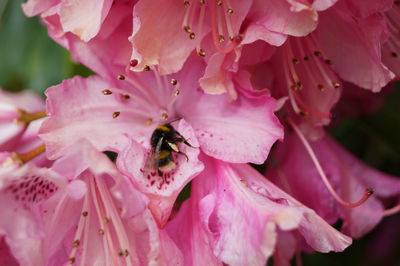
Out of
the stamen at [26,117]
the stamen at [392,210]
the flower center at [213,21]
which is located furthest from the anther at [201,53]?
the stamen at [392,210]

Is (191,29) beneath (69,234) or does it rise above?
above

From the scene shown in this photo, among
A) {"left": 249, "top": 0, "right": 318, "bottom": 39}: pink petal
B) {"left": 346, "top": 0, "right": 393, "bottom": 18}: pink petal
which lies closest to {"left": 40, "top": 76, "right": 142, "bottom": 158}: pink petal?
{"left": 249, "top": 0, "right": 318, "bottom": 39}: pink petal

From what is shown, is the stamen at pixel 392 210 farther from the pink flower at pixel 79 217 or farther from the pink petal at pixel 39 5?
the pink petal at pixel 39 5

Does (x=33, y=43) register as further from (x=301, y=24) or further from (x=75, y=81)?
(x=301, y=24)

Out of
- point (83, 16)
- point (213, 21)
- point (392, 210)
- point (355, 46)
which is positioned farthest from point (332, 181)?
point (83, 16)

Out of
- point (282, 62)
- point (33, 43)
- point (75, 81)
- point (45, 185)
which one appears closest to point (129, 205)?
point (45, 185)

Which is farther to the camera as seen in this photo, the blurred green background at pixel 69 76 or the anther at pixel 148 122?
the blurred green background at pixel 69 76

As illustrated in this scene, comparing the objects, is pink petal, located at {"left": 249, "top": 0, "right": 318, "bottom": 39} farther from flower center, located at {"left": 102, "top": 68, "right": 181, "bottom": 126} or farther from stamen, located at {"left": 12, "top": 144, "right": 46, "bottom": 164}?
stamen, located at {"left": 12, "top": 144, "right": 46, "bottom": 164}
